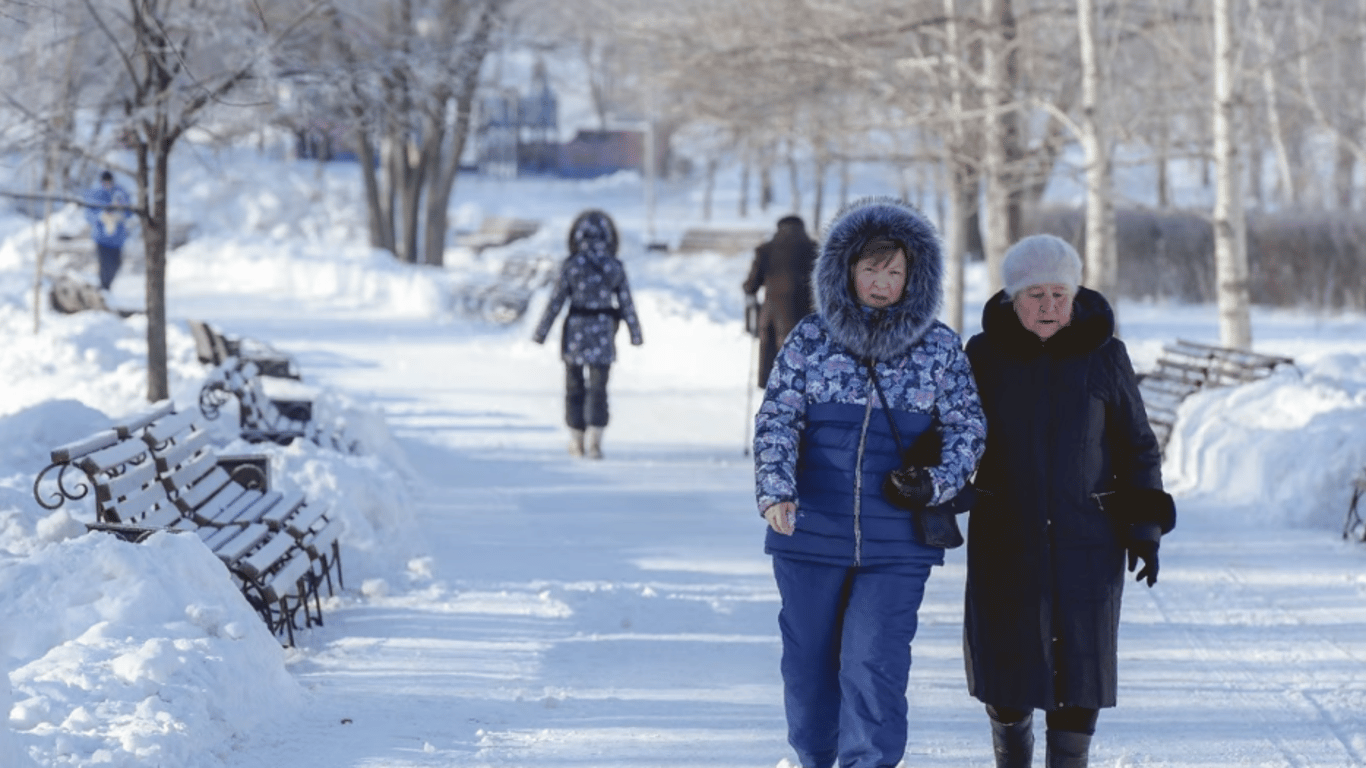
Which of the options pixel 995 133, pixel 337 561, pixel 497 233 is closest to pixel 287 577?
pixel 337 561

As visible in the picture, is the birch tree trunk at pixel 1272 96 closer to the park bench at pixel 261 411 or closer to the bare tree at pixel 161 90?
the bare tree at pixel 161 90

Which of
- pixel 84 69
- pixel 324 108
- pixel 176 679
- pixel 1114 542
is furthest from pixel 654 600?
pixel 84 69

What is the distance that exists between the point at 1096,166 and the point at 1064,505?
1267 cm

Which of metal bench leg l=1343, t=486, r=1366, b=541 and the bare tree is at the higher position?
the bare tree

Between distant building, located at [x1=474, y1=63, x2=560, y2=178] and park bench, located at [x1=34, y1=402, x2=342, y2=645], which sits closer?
park bench, located at [x1=34, y1=402, x2=342, y2=645]

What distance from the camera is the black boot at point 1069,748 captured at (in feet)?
15.7

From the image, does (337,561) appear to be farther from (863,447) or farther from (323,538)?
(863,447)

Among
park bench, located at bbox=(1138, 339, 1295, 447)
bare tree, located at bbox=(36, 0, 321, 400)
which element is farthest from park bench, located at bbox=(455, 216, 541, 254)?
park bench, located at bbox=(1138, 339, 1295, 447)

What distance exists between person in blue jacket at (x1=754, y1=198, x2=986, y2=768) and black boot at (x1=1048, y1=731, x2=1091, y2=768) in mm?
399

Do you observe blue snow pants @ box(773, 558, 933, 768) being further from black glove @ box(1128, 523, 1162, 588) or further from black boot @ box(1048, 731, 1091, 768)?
black glove @ box(1128, 523, 1162, 588)

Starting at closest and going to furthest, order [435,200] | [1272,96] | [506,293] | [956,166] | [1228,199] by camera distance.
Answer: [1228,199], [956,166], [506,293], [1272,96], [435,200]

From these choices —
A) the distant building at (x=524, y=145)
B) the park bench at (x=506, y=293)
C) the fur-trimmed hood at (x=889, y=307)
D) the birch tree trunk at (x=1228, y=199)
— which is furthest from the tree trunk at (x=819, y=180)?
the distant building at (x=524, y=145)

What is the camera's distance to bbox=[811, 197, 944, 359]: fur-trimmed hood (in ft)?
15.5

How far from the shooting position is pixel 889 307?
4754 millimetres
